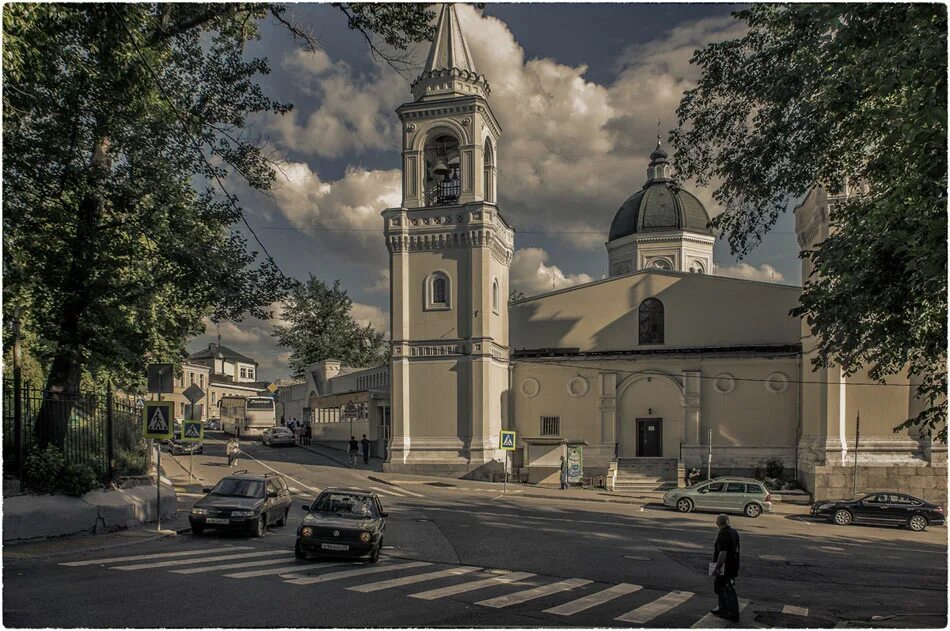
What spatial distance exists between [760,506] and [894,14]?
21.7 metres

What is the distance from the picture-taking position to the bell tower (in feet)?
126

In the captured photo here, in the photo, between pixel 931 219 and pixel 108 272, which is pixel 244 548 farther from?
pixel 931 219

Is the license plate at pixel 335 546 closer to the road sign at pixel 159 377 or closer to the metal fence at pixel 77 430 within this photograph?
the road sign at pixel 159 377

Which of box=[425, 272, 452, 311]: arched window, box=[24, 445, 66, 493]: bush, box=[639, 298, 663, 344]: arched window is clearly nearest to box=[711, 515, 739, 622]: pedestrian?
box=[24, 445, 66, 493]: bush

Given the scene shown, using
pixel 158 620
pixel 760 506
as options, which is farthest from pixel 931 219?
pixel 760 506

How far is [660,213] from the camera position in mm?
52969

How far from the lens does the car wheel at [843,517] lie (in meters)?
26.5

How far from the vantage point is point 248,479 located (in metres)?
18.6

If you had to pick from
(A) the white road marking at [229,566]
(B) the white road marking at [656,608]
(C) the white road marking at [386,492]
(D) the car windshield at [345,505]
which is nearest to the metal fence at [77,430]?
(A) the white road marking at [229,566]

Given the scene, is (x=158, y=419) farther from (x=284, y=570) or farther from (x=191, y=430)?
(x=191, y=430)

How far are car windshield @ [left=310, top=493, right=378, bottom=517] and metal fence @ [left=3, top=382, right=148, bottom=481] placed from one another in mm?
5757

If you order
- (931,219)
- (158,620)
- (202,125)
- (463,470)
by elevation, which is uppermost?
(202,125)

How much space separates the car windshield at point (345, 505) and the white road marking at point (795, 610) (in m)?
7.64

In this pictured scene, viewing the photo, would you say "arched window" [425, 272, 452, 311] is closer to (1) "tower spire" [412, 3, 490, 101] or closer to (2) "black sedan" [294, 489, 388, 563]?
(1) "tower spire" [412, 3, 490, 101]
